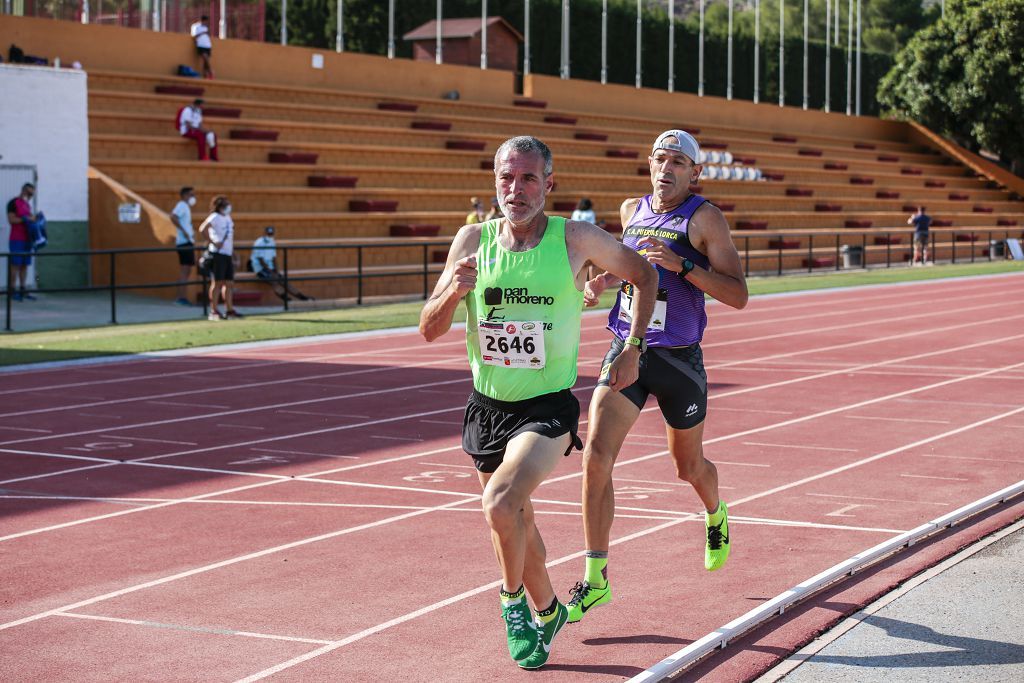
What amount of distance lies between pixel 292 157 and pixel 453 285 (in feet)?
87.8

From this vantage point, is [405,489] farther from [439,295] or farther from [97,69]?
[97,69]

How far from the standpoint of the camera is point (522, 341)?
528 centimetres

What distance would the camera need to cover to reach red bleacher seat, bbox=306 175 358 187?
101 feet

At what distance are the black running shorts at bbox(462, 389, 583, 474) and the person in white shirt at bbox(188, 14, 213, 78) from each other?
1191 inches

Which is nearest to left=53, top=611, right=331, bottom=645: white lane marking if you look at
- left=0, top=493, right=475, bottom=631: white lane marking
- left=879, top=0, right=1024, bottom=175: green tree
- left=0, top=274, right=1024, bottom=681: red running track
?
left=0, top=274, right=1024, bottom=681: red running track

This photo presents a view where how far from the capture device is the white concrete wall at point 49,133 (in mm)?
26359

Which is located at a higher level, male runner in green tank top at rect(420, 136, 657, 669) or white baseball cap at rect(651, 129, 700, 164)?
white baseball cap at rect(651, 129, 700, 164)

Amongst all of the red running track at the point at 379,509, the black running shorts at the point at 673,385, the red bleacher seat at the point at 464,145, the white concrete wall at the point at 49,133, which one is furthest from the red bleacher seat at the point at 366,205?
the black running shorts at the point at 673,385

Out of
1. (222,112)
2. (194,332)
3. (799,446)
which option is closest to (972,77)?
(222,112)

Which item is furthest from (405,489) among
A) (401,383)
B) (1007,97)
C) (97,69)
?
(1007,97)

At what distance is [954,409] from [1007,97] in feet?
158

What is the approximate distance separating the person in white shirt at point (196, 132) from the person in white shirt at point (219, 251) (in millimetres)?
7621

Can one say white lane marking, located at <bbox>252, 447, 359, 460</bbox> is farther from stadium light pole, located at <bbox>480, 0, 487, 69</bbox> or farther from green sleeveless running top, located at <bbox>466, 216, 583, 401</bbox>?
stadium light pole, located at <bbox>480, 0, 487, 69</bbox>

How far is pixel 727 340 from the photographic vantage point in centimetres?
1916
